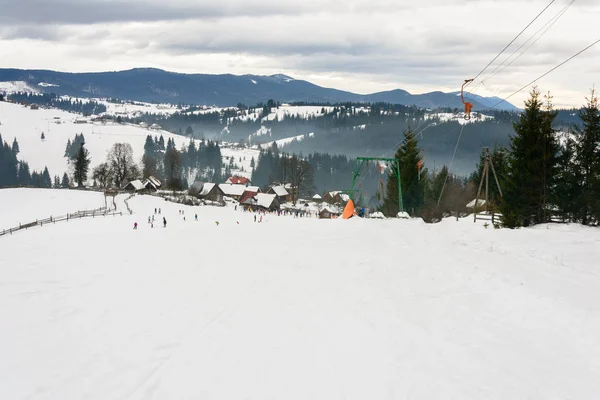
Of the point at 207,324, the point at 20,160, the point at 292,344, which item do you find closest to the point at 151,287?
the point at 207,324

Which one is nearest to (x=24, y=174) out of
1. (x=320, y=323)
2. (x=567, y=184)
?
(x=567, y=184)

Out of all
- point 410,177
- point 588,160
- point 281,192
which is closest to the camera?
point 588,160

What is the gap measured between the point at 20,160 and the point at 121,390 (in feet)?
709

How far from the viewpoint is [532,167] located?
76.2ft

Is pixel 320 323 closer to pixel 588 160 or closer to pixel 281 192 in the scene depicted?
pixel 588 160

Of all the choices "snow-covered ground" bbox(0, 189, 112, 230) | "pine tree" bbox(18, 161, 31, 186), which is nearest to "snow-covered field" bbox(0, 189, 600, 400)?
"snow-covered ground" bbox(0, 189, 112, 230)

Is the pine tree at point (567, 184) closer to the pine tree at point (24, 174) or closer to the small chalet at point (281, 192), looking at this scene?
the small chalet at point (281, 192)

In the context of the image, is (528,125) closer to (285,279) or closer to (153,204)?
(285,279)

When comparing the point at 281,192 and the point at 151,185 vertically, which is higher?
the point at 151,185

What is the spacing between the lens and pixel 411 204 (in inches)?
1772

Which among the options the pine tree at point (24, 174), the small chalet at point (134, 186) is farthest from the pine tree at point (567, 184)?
the pine tree at point (24, 174)

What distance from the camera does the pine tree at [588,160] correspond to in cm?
2138

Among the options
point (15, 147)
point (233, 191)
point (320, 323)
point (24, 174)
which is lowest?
point (24, 174)

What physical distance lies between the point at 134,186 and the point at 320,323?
87391 millimetres
